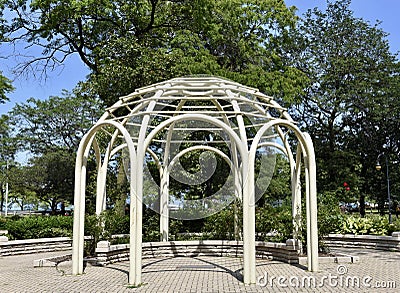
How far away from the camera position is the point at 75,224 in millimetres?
9203

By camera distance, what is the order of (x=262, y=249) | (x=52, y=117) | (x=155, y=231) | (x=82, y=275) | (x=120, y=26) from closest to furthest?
(x=82, y=275) < (x=262, y=249) < (x=155, y=231) < (x=120, y=26) < (x=52, y=117)

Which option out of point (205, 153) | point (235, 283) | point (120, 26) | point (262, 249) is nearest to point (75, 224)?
point (235, 283)

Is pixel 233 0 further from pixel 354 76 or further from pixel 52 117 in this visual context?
pixel 52 117

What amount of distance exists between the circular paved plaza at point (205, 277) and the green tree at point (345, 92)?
16340 millimetres

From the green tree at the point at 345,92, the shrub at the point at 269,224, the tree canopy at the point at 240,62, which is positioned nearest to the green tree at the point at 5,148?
the tree canopy at the point at 240,62

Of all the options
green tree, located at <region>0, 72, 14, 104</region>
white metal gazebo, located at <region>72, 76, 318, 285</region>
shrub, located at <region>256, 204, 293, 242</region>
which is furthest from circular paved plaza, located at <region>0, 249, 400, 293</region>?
green tree, located at <region>0, 72, 14, 104</region>

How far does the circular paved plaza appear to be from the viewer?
24.9 feet

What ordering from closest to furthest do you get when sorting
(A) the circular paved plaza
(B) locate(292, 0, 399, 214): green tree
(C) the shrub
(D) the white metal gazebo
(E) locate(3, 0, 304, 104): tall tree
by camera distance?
(A) the circular paved plaza
(D) the white metal gazebo
(C) the shrub
(E) locate(3, 0, 304, 104): tall tree
(B) locate(292, 0, 399, 214): green tree

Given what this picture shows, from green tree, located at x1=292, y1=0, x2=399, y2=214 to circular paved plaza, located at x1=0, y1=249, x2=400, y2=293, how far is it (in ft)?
53.6

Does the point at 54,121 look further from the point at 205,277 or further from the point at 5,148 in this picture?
the point at 205,277

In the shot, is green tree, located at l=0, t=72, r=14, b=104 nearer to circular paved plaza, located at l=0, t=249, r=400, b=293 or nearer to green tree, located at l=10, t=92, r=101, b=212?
green tree, located at l=10, t=92, r=101, b=212

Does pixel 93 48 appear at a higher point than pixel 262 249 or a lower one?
higher

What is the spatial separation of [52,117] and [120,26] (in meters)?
12.0

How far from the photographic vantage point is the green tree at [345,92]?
26.2 meters
